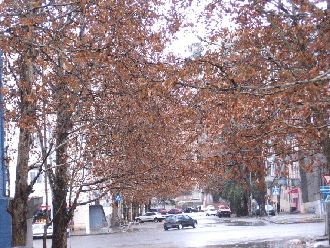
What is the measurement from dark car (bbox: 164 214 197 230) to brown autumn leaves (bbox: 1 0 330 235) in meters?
29.1

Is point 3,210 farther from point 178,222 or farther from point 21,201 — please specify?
point 178,222

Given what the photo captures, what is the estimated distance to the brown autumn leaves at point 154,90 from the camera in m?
13.2

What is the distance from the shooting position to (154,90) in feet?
36.7

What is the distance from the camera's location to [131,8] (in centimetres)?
1524

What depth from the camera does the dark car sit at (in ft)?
167

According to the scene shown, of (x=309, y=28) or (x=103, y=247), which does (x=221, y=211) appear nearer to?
(x=103, y=247)

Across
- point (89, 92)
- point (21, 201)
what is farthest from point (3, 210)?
point (89, 92)

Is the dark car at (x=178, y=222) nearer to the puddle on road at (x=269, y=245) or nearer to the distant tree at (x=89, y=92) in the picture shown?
the puddle on road at (x=269, y=245)

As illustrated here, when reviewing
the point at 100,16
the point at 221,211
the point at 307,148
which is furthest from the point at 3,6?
the point at 221,211

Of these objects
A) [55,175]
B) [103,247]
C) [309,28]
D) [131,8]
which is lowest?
[103,247]

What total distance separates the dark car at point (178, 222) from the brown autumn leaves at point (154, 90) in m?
29.1

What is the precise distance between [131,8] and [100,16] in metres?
1.64

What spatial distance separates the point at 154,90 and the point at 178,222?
41.5 meters

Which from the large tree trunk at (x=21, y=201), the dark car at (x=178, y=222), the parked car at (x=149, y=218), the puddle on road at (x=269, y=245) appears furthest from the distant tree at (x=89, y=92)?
the parked car at (x=149, y=218)
